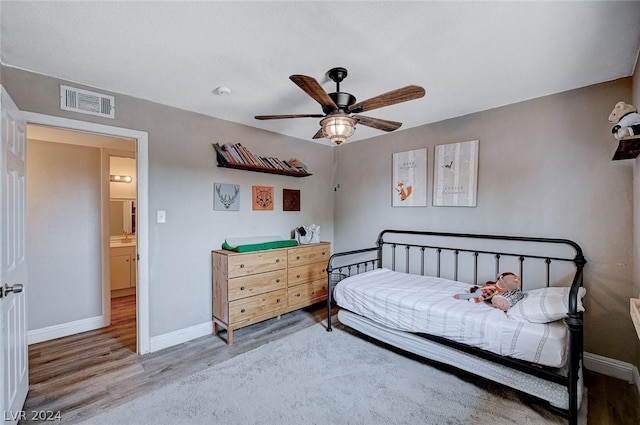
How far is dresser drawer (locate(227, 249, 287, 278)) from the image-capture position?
2787 mm

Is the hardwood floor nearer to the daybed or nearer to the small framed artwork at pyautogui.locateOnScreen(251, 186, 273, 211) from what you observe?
the daybed

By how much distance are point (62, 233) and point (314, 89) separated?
3.32m

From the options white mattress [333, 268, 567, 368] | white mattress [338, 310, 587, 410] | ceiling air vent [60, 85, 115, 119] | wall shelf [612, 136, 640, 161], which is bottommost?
white mattress [338, 310, 587, 410]

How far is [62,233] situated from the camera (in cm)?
313

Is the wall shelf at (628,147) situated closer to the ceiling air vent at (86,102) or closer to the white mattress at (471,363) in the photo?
the white mattress at (471,363)

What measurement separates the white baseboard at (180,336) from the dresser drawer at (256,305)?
1.44 ft

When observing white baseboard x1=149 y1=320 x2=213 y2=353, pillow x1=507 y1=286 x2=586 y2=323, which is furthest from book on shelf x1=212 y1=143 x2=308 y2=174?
pillow x1=507 y1=286 x2=586 y2=323

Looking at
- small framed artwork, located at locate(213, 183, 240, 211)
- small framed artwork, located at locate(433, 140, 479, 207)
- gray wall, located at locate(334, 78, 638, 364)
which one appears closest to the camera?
gray wall, located at locate(334, 78, 638, 364)

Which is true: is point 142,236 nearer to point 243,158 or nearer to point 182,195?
point 182,195

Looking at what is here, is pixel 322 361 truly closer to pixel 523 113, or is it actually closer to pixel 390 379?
pixel 390 379

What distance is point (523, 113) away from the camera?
265 cm

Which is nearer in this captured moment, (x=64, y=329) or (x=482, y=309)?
(x=482, y=309)

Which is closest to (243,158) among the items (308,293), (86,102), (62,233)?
(86,102)

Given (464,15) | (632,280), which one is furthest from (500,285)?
(464,15)
